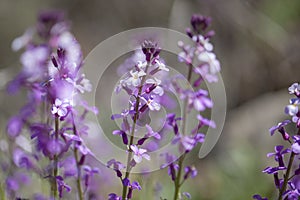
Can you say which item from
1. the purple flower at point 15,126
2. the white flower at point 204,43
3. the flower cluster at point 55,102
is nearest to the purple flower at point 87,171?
the flower cluster at point 55,102

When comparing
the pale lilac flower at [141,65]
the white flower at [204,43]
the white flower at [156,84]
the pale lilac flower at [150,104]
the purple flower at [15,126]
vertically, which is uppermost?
the white flower at [204,43]

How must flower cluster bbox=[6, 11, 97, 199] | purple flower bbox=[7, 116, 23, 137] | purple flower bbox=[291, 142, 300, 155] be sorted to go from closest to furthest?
purple flower bbox=[291, 142, 300, 155], flower cluster bbox=[6, 11, 97, 199], purple flower bbox=[7, 116, 23, 137]

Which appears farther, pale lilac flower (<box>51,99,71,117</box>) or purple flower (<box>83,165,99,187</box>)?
purple flower (<box>83,165,99,187</box>)

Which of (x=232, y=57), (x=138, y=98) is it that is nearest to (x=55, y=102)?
(x=138, y=98)

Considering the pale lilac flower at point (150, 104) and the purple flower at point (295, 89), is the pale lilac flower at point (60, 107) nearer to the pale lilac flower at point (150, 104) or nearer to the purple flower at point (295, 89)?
the pale lilac flower at point (150, 104)

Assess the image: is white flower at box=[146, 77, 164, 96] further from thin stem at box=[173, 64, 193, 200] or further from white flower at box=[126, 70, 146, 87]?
thin stem at box=[173, 64, 193, 200]

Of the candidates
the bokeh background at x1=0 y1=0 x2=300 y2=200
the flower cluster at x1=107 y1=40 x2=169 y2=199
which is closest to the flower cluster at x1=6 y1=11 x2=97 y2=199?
the flower cluster at x1=107 y1=40 x2=169 y2=199

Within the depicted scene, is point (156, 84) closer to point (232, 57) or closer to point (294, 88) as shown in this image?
point (294, 88)
